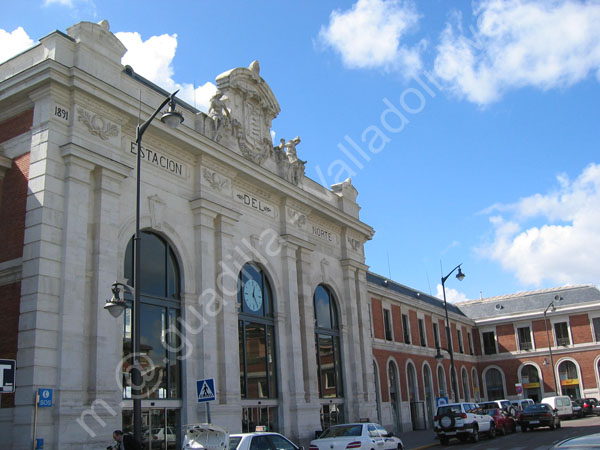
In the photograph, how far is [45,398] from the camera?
1475cm

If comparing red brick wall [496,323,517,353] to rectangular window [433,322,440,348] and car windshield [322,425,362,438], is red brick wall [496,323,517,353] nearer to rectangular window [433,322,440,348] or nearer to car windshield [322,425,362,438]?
rectangular window [433,322,440,348]

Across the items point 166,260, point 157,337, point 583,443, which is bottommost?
point 583,443

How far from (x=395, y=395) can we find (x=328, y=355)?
40.8ft

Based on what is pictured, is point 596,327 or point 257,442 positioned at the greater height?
point 596,327

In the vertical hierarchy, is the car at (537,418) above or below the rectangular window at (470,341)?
below

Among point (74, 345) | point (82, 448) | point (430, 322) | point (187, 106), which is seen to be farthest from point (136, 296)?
point (430, 322)

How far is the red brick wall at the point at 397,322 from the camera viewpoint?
42719mm

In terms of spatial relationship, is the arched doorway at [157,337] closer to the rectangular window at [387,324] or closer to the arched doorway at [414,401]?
the rectangular window at [387,324]

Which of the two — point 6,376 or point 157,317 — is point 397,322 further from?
point 6,376

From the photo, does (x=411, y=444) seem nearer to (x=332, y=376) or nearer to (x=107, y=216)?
(x=332, y=376)

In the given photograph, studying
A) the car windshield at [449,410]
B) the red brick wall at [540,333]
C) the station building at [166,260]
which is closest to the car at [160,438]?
the station building at [166,260]

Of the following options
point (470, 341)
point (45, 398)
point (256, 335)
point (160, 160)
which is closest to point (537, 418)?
point (256, 335)

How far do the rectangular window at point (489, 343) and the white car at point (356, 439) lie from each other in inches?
1774

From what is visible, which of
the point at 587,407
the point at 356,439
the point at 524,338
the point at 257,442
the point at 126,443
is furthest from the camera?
the point at 524,338
